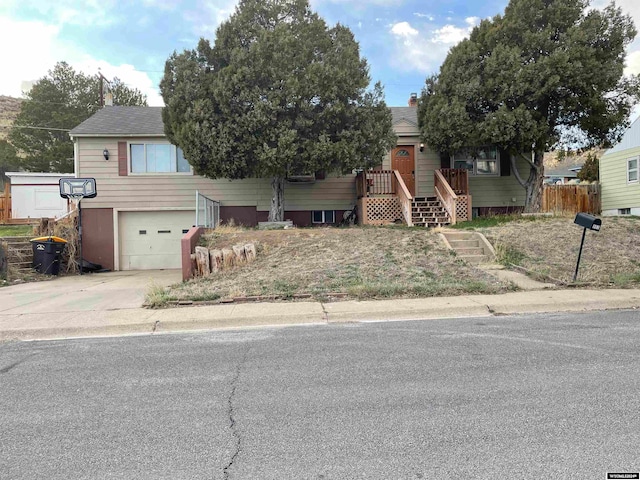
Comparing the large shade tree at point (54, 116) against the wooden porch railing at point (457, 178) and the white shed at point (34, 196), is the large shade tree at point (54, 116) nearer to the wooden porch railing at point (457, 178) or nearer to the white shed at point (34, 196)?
the white shed at point (34, 196)

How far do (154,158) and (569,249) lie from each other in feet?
46.7

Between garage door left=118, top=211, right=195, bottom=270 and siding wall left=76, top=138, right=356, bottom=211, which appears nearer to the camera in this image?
siding wall left=76, top=138, right=356, bottom=211

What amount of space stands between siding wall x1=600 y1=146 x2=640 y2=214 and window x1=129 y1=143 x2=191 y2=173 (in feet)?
68.1

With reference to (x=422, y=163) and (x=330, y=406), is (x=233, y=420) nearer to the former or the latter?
(x=330, y=406)

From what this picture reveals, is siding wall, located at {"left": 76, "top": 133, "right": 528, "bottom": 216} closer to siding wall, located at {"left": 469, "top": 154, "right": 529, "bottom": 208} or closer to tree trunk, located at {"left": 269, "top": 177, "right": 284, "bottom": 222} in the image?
siding wall, located at {"left": 469, "top": 154, "right": 529, "bottom": 208}

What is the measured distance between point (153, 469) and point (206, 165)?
11.7 metres

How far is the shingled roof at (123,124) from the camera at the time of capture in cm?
1646

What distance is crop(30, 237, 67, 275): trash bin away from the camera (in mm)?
14047

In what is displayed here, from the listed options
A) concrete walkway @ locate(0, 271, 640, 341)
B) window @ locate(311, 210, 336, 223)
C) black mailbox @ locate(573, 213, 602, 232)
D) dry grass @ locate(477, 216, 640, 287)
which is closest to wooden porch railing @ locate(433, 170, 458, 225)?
dry grass @ locate(477, 216, 640, 287)

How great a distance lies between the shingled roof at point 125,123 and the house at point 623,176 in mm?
11228

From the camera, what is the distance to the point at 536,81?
541 inches

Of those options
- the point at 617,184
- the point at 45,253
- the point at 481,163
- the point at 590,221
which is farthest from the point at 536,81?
the point at 45,253

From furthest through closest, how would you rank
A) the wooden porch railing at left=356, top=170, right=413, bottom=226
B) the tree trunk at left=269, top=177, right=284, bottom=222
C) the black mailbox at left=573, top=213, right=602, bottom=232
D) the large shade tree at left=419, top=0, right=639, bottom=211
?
the wooden porch railing at left=356, top=170, right=413, bottom=226, the tree trunk at left=269, top=177, right=284, bottom=222, the large shade tree at left=419, top=0, right=639, bottom=211, the black mailbox at left=573, top=213, right=602, bottom=232

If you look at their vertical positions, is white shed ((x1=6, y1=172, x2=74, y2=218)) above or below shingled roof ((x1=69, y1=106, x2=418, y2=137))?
below
